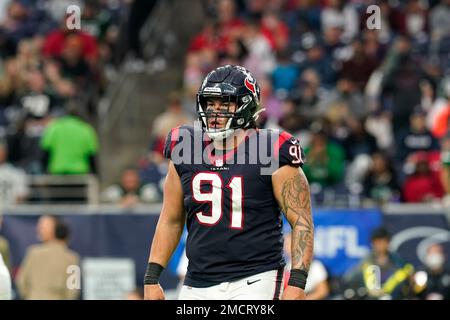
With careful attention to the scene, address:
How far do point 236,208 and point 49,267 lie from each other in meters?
5.87

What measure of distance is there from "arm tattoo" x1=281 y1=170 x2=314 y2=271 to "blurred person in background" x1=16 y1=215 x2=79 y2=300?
5.84 metres

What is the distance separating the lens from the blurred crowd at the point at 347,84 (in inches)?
511

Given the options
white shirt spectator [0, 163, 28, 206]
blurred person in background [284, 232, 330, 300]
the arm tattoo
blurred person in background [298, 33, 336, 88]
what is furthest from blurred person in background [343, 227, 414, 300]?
blurred person in background [298, 33, 336, 88]

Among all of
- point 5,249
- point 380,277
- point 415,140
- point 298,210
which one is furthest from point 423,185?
point 298,210

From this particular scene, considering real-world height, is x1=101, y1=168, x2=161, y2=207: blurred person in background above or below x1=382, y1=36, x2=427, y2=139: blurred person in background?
below

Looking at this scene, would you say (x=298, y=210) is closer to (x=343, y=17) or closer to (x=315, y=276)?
(x=315, y=276)

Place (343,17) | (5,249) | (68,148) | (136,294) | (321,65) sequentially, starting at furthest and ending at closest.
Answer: (343,17) < (321,65) < (68,148) < (5,249) < (136,294)

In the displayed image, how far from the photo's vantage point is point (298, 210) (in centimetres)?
623

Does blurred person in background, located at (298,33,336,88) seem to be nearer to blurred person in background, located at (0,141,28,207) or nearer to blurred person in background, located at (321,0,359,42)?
blurred person in background, located at (321,0,359,42)

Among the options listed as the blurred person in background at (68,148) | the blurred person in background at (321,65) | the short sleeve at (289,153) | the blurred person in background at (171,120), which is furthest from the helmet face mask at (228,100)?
the blurred person in background at (321,65)

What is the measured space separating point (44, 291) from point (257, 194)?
5.91 m

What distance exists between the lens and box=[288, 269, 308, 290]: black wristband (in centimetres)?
602

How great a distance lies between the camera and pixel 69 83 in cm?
1568
